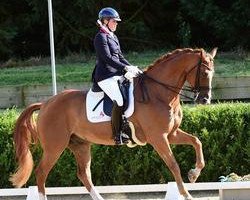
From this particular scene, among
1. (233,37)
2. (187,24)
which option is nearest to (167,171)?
(233,37)

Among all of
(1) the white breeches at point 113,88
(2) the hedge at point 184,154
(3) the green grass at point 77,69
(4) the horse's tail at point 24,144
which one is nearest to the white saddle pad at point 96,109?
(1) the white breeches at point 113,88

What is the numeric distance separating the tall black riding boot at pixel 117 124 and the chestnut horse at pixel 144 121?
0.39 feet

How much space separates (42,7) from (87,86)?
580 cm

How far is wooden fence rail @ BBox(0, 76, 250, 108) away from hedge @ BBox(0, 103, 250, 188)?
10.9 ft

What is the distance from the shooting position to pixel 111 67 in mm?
8297

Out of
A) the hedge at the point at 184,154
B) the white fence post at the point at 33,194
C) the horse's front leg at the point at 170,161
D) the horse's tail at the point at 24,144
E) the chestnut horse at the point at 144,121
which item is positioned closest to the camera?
the horse's front leg at the point at 170,161

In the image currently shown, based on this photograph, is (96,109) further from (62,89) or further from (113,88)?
(62,89)

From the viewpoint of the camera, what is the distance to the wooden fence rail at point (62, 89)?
13.7m

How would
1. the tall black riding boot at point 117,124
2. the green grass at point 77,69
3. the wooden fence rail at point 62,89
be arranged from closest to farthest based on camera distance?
the tall black riding boot at point 117,124, the wooden fence rail at point 62,89, the green grass at point 77,69

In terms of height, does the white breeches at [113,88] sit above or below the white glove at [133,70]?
below

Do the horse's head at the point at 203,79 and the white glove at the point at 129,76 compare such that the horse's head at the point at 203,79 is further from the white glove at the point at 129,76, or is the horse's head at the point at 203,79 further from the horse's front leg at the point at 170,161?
the white glove at the point at 129,76

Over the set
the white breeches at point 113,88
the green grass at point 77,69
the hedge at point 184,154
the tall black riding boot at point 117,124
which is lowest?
the green grass at point 77,69

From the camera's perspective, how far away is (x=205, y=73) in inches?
315

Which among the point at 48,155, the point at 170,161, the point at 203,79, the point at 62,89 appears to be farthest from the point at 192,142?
the point at 62,89
